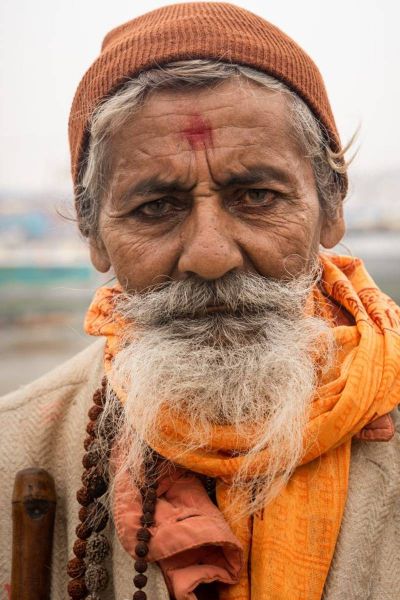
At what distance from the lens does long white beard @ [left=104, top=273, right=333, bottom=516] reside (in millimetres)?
1715

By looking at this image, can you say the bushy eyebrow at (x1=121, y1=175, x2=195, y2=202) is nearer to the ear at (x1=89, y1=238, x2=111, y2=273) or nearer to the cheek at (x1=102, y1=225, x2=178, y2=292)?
the cheek at (x1=102, y1=225, x2=178, y2=292)

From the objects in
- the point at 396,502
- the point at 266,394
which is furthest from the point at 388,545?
the point at 266,394

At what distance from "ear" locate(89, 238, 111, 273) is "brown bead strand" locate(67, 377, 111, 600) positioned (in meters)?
0.54

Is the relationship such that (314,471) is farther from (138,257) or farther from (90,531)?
(138,257)

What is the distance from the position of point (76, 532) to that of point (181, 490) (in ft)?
1.13

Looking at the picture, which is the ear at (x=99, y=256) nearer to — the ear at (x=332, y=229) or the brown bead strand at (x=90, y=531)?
the brown bead strand at (x=90, y=531)

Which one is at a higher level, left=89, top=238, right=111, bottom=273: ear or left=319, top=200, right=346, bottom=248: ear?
left=319, top=200, right=346, bottom=248: ear

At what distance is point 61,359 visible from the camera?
209 inches

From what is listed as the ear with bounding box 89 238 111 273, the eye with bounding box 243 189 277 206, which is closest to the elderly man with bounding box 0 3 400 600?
the eye with bounding box 243 189 277 206

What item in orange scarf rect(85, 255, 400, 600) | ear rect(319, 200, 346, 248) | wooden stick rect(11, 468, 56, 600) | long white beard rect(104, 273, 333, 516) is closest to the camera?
orange scarf rect(85, 255, 400, 600)

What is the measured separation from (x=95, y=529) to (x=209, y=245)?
89 cm

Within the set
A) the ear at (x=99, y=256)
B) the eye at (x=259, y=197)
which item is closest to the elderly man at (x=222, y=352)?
the eye at (x=259, y=197)

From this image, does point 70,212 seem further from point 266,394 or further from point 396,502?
point 396,502

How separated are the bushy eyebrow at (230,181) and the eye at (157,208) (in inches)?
1.8
